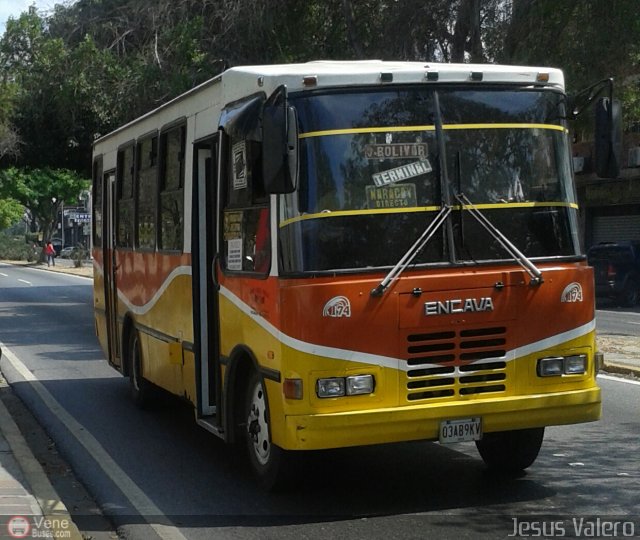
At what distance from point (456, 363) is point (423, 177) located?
122 centimetres

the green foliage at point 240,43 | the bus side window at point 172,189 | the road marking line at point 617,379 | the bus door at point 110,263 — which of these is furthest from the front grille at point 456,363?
the green foliage at point 240,43

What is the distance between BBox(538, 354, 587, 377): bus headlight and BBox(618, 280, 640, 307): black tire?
23.1 metres

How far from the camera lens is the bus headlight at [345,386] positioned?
6.74 m

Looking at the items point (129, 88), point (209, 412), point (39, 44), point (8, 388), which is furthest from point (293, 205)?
point (39, 44)

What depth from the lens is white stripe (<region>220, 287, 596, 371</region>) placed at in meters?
6.75

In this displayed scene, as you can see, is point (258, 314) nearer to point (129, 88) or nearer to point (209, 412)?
point (209, 412)

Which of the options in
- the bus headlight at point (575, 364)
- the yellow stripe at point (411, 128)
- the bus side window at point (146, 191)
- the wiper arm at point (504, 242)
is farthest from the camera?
the bus side window at point (146, 191)

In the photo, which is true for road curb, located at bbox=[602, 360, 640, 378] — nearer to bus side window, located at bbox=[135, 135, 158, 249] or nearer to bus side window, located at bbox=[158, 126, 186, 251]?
bus side window, located at bbox=[135, 135, 158, 249]

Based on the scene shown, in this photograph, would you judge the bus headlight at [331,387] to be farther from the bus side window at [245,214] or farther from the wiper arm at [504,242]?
the wiper arm at [504,242]

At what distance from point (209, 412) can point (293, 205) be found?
99.8 inches

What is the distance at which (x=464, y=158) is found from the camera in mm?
7230

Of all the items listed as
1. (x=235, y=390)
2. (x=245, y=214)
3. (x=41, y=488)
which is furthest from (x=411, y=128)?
(x=41, y=488)

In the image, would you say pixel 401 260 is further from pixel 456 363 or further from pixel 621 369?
pixel 621 369

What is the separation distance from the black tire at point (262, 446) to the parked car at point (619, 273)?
23.0 m
